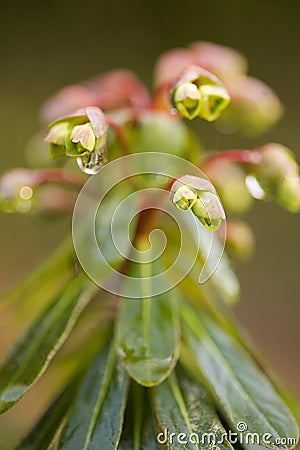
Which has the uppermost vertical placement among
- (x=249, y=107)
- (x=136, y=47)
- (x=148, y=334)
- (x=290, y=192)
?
(x=136, y=47)

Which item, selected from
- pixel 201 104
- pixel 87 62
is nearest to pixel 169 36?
pixel 87 62

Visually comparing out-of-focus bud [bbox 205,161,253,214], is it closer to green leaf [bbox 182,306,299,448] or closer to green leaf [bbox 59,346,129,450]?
green leaf [bbox 182,306,299,448]

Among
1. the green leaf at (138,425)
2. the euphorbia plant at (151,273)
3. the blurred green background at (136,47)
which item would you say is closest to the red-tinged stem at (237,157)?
the euphorbia plant at (151,273)

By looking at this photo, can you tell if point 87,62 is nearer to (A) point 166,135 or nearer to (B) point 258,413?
(A) point 166,135

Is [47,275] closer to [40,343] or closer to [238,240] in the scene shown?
[40,343]

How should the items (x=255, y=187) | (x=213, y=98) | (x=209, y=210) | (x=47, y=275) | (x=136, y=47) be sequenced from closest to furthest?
(x=209, y=210) < (x=213, y=98) < (x=255, y=187) < (x=47, y=275) < (x=136, y=47)

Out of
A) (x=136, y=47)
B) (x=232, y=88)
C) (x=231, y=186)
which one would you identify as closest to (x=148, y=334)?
(x=231, y=186)

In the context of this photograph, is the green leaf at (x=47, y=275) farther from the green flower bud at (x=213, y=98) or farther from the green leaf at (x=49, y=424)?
the green flower bud at (x=213, y=98)
